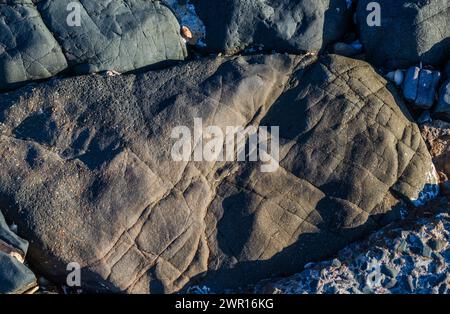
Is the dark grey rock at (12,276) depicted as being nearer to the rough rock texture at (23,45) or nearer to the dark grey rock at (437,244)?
the rough rock texture at (23,45)

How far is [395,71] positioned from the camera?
20.9 ft

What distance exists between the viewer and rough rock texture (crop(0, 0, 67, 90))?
6.01 meters

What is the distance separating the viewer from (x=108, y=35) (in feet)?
→ 20.2

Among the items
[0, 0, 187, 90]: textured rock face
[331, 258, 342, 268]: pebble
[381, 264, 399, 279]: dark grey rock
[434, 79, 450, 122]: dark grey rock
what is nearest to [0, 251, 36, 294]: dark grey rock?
[0, 0, 187, 90]: textured rock face

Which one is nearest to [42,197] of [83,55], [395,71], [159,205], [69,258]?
[69,258]

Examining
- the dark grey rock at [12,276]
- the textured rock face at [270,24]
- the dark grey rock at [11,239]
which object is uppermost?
the textured rock face at [270,24]

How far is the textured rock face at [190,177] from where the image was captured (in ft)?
18.4

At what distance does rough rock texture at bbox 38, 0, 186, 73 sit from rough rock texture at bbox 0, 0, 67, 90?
0.12 metres

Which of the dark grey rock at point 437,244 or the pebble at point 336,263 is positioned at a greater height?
the dark grey rock at point 437,244

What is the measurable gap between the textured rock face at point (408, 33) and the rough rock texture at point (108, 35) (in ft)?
8.05

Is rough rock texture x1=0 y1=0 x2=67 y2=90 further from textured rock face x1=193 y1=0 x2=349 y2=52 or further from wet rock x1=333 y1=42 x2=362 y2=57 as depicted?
wet rock x1=333 y1=42 x2=362 y2=57

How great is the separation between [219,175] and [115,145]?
3.66 ft

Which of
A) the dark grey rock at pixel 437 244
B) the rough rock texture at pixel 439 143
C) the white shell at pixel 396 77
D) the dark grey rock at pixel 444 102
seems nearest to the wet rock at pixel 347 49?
the white shell at pixel 396 77

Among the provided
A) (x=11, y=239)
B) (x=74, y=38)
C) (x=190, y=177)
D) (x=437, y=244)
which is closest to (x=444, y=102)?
(x=437, y=244)
